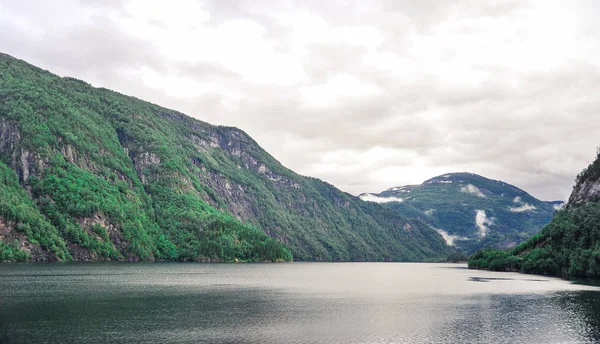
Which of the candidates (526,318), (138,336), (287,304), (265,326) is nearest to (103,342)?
(138,336)

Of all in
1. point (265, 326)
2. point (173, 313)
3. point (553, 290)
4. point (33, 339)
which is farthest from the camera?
point (553, 290)

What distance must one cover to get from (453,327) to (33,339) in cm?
5617

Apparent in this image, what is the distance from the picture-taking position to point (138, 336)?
2469 inches

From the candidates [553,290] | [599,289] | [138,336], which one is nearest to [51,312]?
[138,336]

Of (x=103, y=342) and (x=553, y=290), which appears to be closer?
(x=103, y=342)

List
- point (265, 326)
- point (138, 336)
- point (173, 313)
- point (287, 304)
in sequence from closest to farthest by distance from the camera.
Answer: point (138, 336), point (265, 326), point (173, 313), point (287, 304)

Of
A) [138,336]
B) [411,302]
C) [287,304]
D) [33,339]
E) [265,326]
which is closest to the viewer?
[33,339]

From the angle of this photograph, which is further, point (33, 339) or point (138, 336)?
point (138, 336)

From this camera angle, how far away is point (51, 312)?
7744 centimetres

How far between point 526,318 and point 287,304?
144 ft

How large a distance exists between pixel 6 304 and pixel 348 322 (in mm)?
56482

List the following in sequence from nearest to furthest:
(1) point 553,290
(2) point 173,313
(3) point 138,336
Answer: (3) point 138,336 → (2) point 173,313 → (1) point 553,290

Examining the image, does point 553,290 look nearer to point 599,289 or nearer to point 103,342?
point 599,289

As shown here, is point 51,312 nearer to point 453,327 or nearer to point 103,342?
point 103,342
